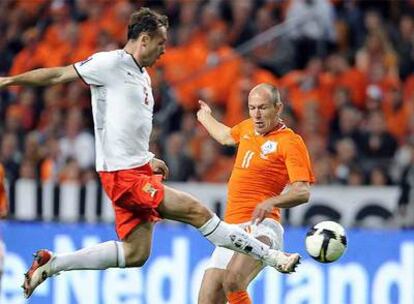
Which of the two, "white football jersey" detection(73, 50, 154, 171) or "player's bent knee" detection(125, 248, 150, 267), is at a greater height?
"white football jersey" detection(73, 50, 154, 171)

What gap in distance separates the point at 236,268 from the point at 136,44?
1.85m

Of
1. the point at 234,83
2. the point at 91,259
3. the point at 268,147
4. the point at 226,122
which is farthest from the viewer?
the point at 234,83

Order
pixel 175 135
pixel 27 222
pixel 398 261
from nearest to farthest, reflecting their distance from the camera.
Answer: pixel 398 261 → pixel 27 222 → pixel 175 135

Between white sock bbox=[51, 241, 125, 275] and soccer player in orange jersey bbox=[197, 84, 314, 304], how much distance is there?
2.79 ft

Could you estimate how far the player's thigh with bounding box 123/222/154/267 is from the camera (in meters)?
10.5

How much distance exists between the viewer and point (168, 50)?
59.0ft

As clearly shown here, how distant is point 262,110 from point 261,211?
89 cm

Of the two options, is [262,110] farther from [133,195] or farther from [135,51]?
[133,195]

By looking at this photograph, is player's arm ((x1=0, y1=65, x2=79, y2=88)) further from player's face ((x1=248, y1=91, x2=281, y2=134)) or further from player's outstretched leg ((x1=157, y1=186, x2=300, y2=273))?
player's face ((x1=248, y1=91, x2=281, y2=134))

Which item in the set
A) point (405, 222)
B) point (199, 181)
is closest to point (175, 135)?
Answer: point (199, 181)

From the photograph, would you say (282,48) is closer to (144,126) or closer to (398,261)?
(398,261)

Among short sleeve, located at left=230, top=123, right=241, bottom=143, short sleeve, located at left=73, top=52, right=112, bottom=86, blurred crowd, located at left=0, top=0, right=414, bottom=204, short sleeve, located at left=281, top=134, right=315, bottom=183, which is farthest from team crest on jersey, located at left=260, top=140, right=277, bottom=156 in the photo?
blurred crowd, located at left=0, top=0, right=414, bottom=204

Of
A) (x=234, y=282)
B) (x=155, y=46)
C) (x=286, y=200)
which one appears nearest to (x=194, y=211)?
(x=286, y=200)

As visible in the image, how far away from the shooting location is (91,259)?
1052cm
